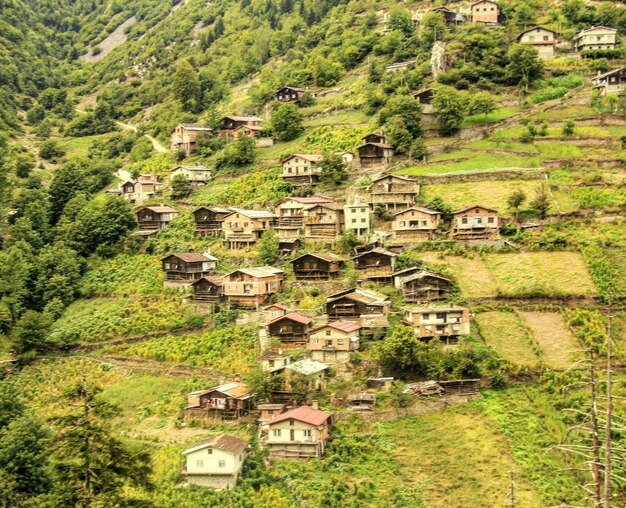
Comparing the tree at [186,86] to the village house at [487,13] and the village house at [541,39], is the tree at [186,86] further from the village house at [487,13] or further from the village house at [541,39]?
the village house at [541,39]

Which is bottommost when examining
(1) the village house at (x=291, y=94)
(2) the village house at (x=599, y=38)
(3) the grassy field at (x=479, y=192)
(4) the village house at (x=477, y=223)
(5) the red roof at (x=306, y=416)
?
(5) the red roof at (x=306, y=416)

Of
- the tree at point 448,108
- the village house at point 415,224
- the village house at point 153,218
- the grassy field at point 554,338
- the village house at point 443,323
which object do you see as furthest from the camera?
the village house at point 153,218

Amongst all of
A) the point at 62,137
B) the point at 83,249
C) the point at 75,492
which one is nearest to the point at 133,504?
the point at 75,492

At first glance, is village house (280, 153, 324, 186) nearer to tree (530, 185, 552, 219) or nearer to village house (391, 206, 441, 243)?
village house (391, 206, 441, 243)

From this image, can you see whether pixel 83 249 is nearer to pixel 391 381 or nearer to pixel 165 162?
pixel 165 162

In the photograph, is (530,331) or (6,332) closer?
(530,331)

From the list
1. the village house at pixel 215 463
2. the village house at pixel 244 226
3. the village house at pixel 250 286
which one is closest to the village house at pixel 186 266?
the village house at pixel 244 226
